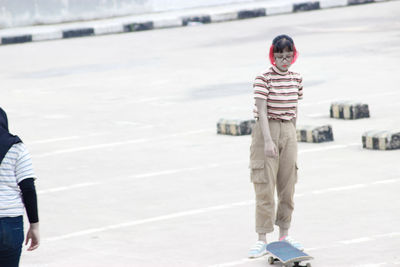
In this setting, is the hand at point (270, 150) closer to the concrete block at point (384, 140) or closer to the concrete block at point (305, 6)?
the concrete block at point (384, 140)

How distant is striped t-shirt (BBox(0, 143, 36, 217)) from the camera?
5.68m

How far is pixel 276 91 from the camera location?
8.11 m

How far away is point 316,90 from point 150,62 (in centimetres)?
659

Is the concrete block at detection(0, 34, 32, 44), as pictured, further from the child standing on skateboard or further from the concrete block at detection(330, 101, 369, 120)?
the child standing on skateboard

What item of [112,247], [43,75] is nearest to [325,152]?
[112,247]

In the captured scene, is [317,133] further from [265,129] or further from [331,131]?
[265,129]

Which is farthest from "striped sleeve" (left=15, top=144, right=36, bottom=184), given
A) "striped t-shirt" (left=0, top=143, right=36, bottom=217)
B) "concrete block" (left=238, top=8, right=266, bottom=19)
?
"concrete block" (left=238, top=8, right=266, bottom=19)

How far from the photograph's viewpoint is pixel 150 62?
2383 centimetres

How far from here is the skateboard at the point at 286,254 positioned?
25.2ft

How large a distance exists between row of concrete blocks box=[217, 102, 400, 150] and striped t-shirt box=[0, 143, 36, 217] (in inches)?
285

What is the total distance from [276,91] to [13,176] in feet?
9.49

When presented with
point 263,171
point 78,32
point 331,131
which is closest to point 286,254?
point 263,171

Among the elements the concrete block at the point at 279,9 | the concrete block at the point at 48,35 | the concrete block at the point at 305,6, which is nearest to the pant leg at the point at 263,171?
the concrete block at the point at 48,35

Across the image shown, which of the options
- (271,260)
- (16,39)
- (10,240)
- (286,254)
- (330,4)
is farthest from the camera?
(330,4)
